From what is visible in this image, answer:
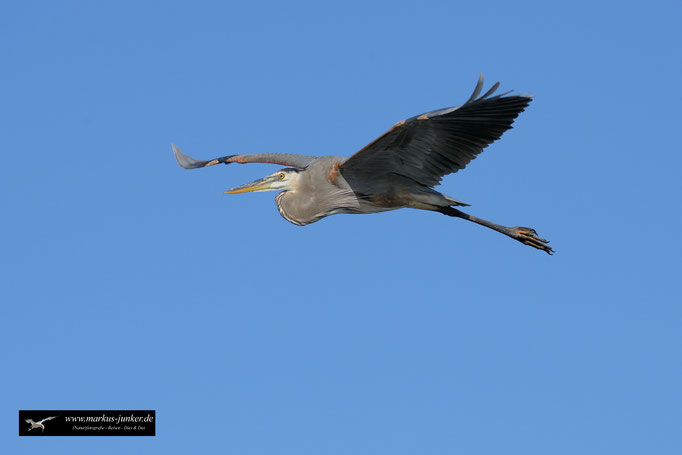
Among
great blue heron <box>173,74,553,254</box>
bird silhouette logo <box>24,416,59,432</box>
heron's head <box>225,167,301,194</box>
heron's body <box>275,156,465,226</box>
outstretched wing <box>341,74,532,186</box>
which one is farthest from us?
bird silhouette logo <box>24,416,59,432</box>

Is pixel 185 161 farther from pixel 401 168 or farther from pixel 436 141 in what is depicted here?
pixel 436 141

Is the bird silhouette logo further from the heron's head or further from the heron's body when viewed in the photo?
the heron's body

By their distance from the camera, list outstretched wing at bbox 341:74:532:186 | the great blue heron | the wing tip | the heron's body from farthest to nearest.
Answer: the wing tip → the heron's body → the great blue heron → outstretched wing at bbox 341:74:532:186

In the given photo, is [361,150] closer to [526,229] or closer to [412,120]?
[412,120]

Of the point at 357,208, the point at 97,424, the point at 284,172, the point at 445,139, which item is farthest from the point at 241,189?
the point at 97,424

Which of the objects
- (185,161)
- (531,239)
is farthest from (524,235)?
(185,161)

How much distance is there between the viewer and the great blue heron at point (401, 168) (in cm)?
1163

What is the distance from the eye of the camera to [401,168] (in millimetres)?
12406

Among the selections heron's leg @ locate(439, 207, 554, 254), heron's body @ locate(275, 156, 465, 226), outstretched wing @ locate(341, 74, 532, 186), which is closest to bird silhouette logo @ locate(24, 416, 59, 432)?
heron's body @ locate(275, 156, 465, 226)
